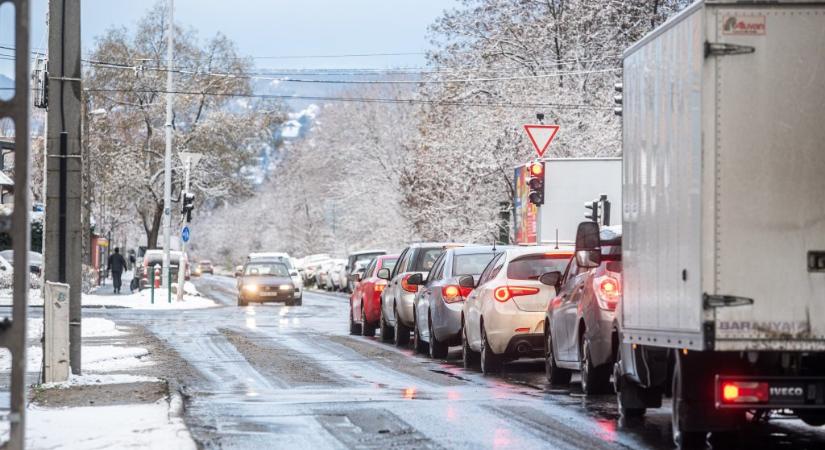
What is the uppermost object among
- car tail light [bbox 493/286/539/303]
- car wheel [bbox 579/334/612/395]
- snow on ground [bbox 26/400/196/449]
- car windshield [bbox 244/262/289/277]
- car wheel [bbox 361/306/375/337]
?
car tail light [bbox 493/286/539/303]

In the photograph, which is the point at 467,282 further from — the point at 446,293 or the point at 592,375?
the point at 592,375

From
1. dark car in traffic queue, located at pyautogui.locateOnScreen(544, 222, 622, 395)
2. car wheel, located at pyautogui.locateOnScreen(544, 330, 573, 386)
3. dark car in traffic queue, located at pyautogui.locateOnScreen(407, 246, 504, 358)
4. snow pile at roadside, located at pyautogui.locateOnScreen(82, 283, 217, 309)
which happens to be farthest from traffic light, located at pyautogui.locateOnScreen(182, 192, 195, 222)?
dark car in traffic queue, located at pyautogui.locateOnScreen(544, 222, 622, 395)

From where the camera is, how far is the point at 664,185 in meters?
10.4

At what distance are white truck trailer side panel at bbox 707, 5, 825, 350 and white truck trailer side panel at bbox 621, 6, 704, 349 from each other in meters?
0.21

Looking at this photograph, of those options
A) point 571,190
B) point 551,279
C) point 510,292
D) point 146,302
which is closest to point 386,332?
point 571,190

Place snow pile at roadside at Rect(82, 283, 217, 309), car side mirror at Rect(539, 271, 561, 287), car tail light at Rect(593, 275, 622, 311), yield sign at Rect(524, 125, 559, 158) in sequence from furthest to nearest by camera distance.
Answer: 1. snow pile at roadside at Rect(82, 283, 217, 309)
2. yield sign at Rect(524, 125, 559, 158)
3. car side mirror at Rect(539, 271, 561, 287)
4. car tail light at Rect(593, 275, 622, 311)

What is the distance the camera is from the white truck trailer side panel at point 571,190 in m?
33.1

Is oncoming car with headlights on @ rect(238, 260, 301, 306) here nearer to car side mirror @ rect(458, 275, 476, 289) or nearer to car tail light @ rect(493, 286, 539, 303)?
car side mirror @ rect(458, 275, 476, 289)

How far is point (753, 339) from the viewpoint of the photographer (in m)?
9.37

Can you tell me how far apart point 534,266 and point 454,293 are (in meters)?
2.73

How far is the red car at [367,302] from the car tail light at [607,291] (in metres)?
13.5

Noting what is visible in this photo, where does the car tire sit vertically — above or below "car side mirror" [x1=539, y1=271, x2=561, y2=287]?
below

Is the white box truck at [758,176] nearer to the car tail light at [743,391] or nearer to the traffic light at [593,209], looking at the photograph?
the car tail light at [743,391]

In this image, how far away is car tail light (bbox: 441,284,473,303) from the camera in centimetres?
2125
